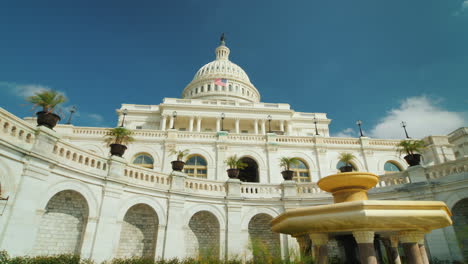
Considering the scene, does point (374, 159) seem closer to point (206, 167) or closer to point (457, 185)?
point (457, 185)

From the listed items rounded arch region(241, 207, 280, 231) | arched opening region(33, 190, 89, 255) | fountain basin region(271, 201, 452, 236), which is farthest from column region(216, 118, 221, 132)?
fountain basin region(271, 201, 452, 236)

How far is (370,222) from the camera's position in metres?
7.55

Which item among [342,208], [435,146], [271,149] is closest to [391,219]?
[342,208]

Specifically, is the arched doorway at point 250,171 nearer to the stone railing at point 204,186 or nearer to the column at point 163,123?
the stone railing at point 204,186

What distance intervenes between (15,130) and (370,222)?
518 inches

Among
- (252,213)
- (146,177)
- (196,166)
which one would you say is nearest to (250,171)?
(196,166)

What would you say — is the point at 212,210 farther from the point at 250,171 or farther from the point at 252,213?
the point at 250,171

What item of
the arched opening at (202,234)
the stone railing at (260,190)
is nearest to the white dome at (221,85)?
the stone railing at (260,190)

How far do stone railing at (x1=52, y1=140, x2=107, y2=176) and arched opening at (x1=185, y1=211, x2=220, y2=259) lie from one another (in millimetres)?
6834

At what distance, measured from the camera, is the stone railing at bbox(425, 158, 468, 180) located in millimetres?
14930

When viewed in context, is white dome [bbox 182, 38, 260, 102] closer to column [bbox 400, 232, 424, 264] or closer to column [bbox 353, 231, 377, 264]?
column [bbox 400, 232, 424, 264]

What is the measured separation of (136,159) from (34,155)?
17336mm

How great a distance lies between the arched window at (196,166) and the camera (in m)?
26.9

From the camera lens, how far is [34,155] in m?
10.5
